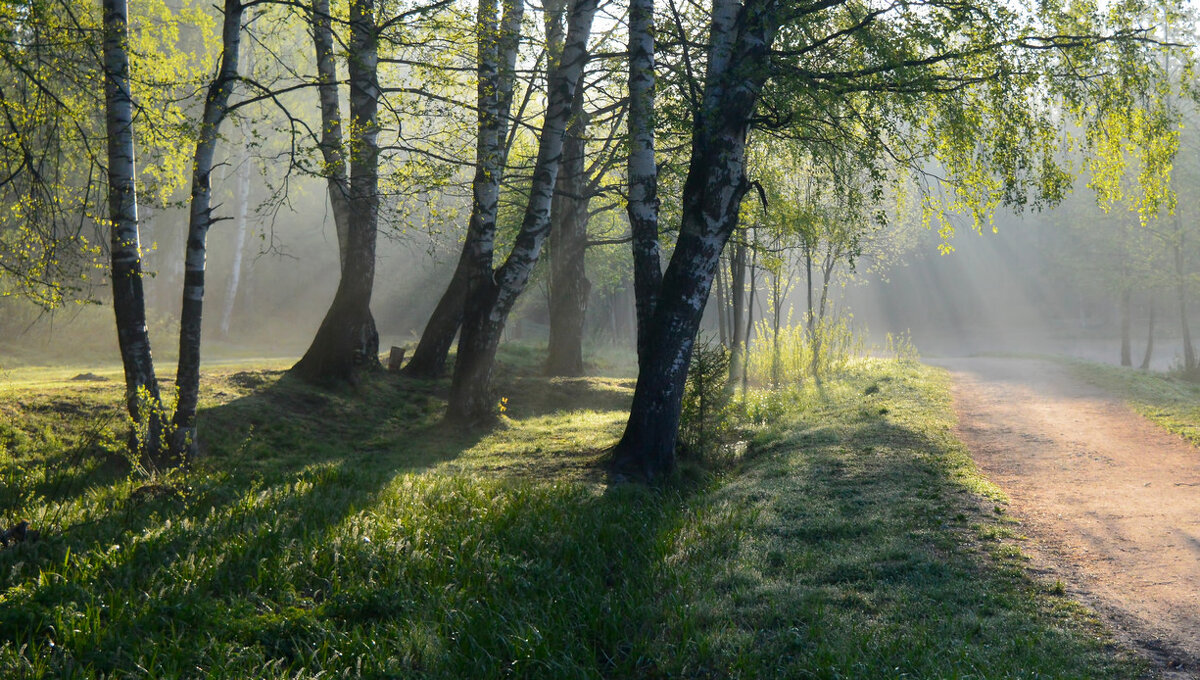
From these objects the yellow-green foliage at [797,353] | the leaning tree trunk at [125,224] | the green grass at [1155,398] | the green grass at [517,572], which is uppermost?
the leaning tree trunk at [125,224]

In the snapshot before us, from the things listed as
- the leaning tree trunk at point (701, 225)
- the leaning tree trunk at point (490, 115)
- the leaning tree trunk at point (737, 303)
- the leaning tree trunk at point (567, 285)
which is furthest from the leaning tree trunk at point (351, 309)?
the leaning tree trunk at point (737, 303)

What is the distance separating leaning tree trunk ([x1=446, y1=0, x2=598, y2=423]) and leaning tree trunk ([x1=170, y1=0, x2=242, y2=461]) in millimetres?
4439

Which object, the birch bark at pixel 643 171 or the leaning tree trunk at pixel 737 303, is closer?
the birch bark at pixel 643 171

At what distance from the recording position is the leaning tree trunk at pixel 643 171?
945cm

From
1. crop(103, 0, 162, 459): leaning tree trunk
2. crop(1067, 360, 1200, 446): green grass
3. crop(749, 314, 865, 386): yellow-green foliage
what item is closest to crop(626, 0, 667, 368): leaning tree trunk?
crop(103, 0, 162, 459): leaning tree trunk

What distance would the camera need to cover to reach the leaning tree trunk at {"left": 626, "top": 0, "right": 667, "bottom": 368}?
9445 mm

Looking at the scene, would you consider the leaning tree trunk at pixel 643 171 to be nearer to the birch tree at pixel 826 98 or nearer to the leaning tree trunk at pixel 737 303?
the birch tree at pixel 826 98

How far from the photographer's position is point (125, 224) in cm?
821

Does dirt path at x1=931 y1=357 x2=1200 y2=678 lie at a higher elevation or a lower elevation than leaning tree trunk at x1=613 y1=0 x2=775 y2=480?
lower

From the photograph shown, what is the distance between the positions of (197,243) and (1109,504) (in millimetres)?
9378

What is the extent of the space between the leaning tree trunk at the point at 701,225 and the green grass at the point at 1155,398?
6700 millimetres

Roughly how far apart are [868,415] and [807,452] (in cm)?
307

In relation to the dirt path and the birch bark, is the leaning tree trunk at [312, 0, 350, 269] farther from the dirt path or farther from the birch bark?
the dirt path

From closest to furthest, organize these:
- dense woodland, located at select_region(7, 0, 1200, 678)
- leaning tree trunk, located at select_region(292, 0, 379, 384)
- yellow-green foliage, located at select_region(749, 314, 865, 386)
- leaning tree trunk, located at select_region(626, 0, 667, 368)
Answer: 1. dense woodland, located at select_region(7, 0, 1200, 678)
2. leaning tree trunk, located at select_region(626, 0, 667, 368)
3. leaning tree trunk, located at select_region(292, 0, 379, 384)
4. yellow-green foliage, located at select_region(749, 314, 865, 386)
